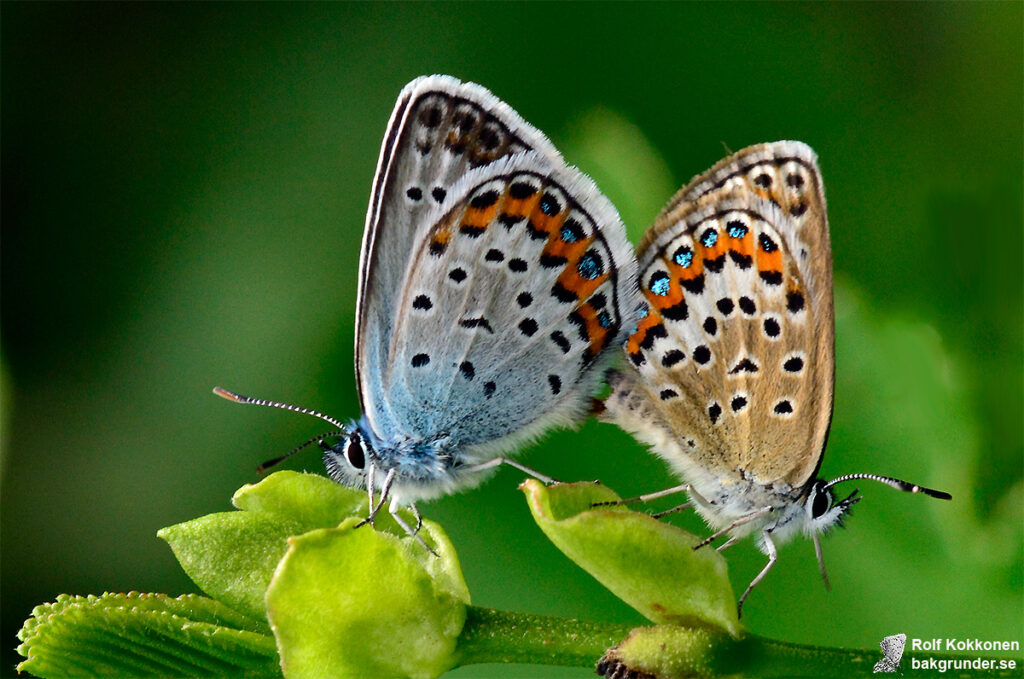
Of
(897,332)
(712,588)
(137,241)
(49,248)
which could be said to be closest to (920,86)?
(897,332)

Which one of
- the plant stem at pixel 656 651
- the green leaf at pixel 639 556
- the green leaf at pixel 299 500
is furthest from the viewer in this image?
the green leaf at pixel 299 500

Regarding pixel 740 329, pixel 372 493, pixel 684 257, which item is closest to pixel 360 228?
pixel 684 257

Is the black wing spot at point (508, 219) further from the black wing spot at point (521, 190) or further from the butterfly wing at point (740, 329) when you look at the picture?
the butterfly wing at point (740, 329)

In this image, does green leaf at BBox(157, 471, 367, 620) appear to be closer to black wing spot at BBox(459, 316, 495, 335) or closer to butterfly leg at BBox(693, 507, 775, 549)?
black wing spot at BBox(459, 316, 495, 335)

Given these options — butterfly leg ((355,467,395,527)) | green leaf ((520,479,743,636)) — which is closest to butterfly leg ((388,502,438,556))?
butterfly leg ((355,467,395,527))

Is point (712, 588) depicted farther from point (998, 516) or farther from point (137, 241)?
point (137, 241)

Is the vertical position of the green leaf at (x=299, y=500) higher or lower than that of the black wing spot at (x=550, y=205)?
lower

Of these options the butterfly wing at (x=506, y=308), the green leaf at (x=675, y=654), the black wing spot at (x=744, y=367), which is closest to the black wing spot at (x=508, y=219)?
the butterfly wing at (x=506, y=308)
